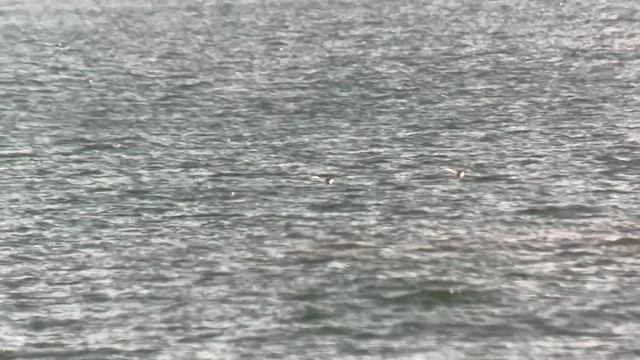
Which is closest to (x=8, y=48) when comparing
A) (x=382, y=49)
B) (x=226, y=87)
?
(x=226, y=87)

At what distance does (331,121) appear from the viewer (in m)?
1.17

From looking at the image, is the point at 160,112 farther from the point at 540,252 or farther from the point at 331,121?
the point at 540,252

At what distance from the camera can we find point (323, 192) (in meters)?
0.97

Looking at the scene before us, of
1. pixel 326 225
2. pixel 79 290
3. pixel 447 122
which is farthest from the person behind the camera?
pixel 447 122

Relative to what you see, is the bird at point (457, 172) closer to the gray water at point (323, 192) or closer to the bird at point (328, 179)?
the gray water at point (323, 192)

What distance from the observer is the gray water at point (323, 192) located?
74cm

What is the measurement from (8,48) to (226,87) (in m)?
0.47

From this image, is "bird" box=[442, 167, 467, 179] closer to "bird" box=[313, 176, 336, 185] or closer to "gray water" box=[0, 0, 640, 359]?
"gray water" box=[0, 0, 640, 359]

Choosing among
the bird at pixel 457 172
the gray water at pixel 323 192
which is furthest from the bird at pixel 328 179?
the bird at pixel 457 172

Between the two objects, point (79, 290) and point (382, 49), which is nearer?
point (79, 290)

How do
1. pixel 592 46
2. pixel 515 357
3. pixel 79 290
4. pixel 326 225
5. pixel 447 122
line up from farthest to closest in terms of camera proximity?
pixel 592 46 → pixel 447 122 → pixel 326 225 → pixel 79 290 → pixel 515 357

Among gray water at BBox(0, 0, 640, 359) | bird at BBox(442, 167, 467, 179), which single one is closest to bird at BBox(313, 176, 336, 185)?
gray water at BBox(0, 0, 640, 359)

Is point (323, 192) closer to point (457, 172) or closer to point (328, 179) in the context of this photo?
point (328, 179)

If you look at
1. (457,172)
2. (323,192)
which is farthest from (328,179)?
(457,172)
